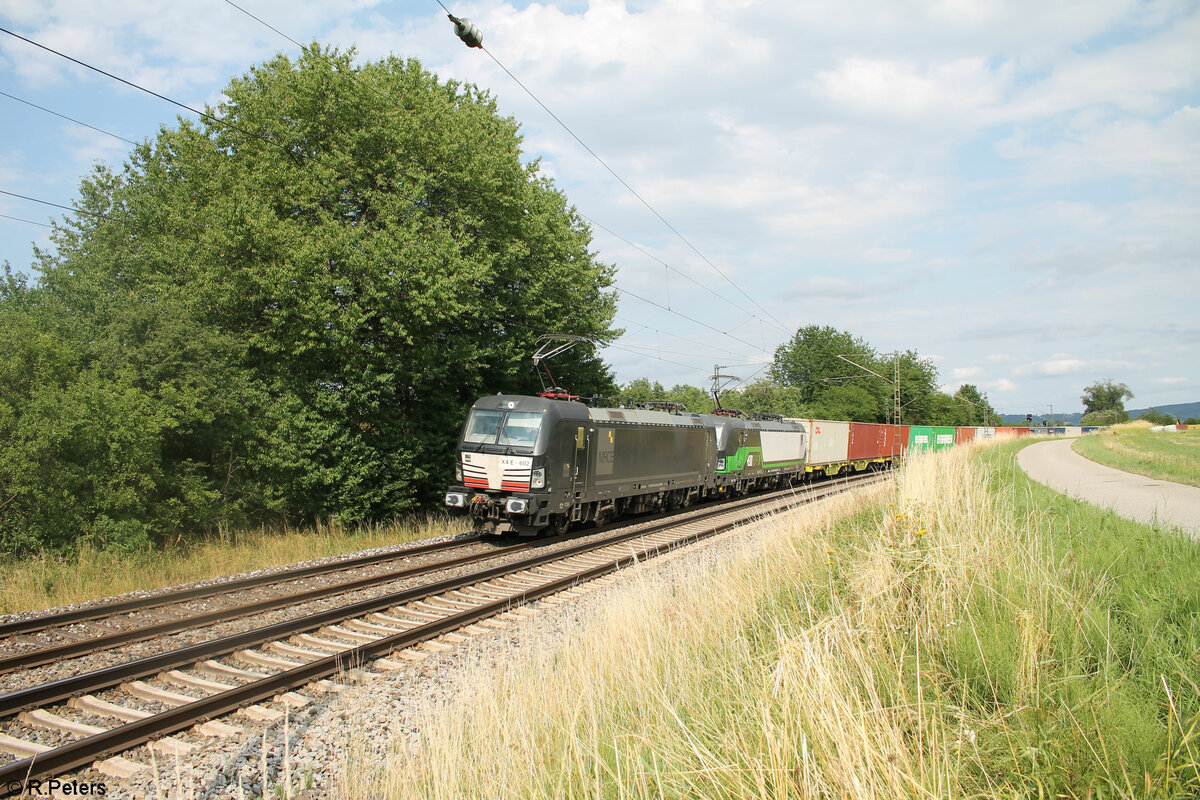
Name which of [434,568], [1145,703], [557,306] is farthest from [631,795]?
[557,306]

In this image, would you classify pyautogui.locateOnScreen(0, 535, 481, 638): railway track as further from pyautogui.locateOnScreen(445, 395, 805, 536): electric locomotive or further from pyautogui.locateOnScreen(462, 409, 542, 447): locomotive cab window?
pyautogui.locateOnScreen(462, 409, 542, 447): locomotive cab window

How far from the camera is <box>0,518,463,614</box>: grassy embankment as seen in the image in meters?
9.45

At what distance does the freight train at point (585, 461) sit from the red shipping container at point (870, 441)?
13007 millimetres

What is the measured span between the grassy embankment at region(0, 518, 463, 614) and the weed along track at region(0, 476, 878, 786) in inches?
160

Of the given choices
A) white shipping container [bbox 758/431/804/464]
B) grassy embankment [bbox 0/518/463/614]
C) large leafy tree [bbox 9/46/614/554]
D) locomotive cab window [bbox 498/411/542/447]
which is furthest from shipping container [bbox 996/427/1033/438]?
grassy embankment [bbox 0/518/463/614]

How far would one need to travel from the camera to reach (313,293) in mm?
14938

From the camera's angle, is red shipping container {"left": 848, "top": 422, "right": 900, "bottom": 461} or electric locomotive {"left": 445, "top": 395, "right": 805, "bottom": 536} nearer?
electric locomotive {"left": 445, "top": 395, "right": 805, "bottom": 536}

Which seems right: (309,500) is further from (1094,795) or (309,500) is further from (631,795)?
(1094,795)

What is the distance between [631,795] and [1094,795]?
185cm

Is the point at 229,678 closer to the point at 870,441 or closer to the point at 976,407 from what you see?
the point at 870,441

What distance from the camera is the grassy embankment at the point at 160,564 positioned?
9453 millimetres

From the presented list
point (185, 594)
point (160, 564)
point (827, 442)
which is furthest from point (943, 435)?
point (185, 594)

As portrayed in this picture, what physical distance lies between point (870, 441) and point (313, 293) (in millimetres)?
32468

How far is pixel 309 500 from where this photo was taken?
55.9ft
